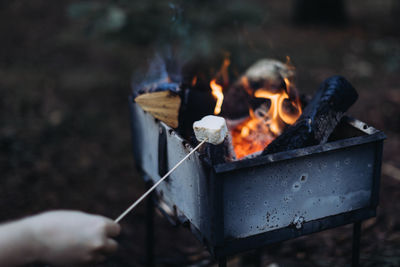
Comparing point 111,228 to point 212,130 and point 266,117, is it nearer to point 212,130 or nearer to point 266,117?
point 212,130

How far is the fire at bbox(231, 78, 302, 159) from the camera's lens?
2.61m

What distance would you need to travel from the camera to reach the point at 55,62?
7.24 metres

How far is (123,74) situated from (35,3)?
435 cm

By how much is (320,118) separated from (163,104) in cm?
86

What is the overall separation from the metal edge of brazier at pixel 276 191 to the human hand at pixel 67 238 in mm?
595

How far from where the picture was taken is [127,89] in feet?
20.5

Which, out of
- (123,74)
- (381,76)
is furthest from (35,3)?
(381,76)

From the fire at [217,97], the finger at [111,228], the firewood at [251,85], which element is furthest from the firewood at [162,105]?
the finger at [111,228]

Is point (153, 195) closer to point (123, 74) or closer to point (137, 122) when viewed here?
point (137, 122)

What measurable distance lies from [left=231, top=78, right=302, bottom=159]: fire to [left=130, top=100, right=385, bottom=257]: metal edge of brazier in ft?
1.20

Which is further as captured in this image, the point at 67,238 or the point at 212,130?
the point at 212,130

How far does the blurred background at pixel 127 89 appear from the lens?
3592 mm

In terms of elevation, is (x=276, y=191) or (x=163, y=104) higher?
(x=163, y=104)

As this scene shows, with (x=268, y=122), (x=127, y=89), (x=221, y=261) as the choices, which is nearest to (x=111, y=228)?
(x=221, y=261)
